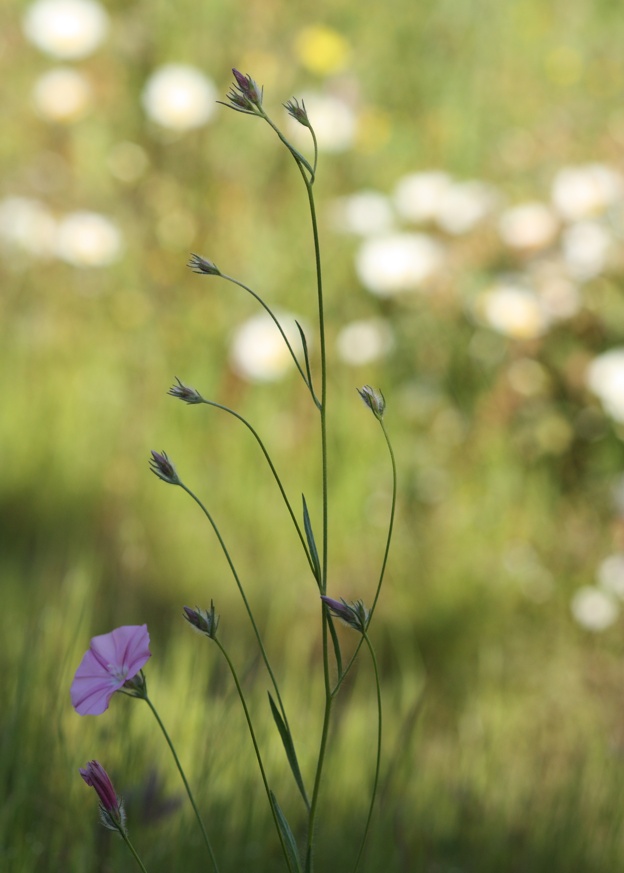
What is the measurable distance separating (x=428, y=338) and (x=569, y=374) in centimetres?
36

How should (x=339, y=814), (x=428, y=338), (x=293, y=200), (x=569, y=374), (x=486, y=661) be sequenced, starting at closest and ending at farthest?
(x=339, y=814), (x=486, y=661), (x=569, y=374), (x=428, y=338), (x=293, y=200)

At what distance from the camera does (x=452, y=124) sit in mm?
3428

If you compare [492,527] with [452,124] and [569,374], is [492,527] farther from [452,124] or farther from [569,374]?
[452,124]

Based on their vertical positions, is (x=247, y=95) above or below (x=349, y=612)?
above

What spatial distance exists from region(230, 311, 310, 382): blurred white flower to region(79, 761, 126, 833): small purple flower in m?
1.94

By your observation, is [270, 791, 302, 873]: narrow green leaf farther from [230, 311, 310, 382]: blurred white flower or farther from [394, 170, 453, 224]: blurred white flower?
[394, 170, 453, 224]: blurred white flower

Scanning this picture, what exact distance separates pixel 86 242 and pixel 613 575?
148 cm

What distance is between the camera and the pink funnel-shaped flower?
56 cm

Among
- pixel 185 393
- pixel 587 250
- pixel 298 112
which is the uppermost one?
pixel 587 250

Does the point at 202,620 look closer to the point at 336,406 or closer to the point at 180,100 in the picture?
the point at 336,406

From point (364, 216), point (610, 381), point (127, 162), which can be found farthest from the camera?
point (127, 162)

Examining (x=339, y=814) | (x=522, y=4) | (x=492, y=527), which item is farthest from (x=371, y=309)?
(x=522, y=4)

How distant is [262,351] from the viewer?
2506mm

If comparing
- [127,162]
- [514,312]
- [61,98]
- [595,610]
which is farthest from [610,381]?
[61,98]
